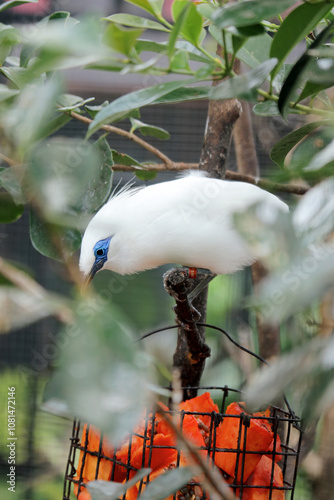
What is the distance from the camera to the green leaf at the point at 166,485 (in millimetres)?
280

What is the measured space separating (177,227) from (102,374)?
48 cm

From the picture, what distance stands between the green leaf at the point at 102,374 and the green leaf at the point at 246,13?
0.16 m

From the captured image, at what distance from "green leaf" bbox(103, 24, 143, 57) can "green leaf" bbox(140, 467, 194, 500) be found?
8.2 inches

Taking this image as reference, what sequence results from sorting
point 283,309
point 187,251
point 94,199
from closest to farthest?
point 283,309 < point 94,199 < point 187,251

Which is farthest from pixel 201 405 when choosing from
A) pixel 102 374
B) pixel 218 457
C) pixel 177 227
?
pixel 102 374

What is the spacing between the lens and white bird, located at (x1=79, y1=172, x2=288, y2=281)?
26.6 inches

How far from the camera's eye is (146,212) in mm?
686

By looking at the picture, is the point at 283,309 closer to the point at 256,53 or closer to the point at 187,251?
the point at 256,53

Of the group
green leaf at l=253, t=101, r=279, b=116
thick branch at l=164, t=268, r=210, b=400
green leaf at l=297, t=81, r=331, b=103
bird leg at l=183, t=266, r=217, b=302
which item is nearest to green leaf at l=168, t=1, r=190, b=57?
green leaf at l=297, t=81, r=331, b=103

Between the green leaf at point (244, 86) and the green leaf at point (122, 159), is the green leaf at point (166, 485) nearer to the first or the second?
the green leaf at point (244, 86)

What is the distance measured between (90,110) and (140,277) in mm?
781

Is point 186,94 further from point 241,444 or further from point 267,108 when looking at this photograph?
point 241,444

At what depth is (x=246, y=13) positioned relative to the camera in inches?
11.5

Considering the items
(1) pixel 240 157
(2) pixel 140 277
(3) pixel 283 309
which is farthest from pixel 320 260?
(2) pixel 140 277
